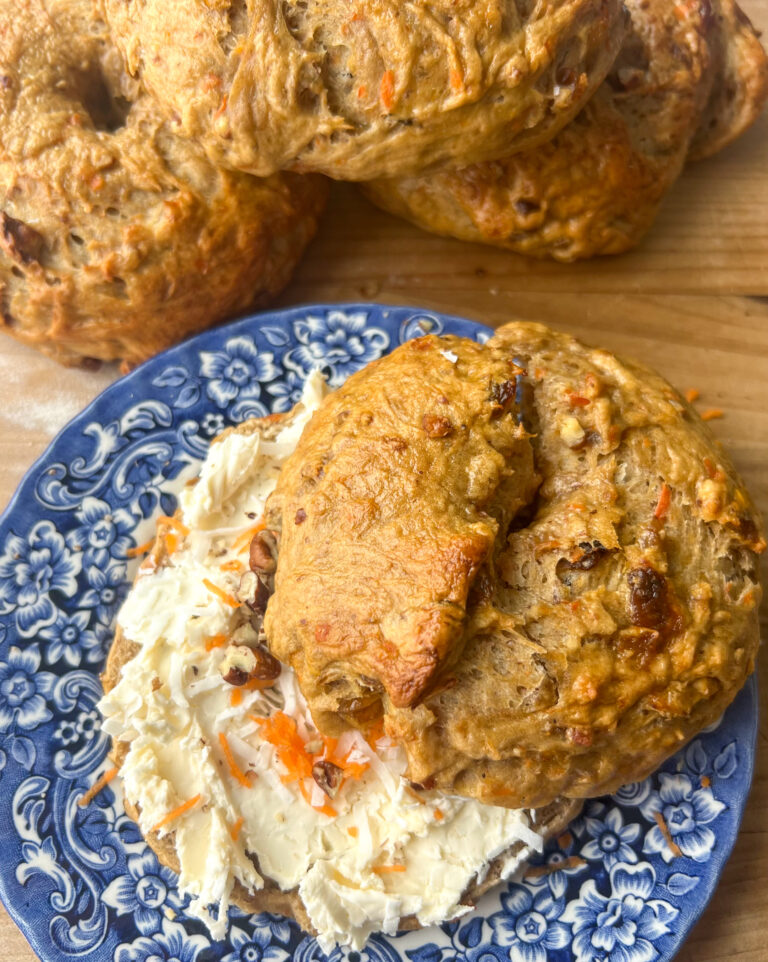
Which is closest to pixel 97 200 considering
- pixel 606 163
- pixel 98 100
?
pixel 98 100

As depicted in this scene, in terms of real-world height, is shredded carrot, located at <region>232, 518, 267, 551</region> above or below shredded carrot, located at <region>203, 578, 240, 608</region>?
above

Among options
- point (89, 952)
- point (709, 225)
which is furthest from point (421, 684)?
point (709, 225)

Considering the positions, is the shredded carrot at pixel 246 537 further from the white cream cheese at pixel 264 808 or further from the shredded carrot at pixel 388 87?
the shredded carrot at pixel 388 87

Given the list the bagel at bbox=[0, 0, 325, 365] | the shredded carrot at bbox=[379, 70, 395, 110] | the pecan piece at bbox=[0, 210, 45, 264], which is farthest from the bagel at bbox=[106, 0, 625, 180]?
the pecan piece at bbox=[0, 210, 45, 264]

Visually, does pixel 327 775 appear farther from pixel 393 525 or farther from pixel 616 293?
pixel 616 293

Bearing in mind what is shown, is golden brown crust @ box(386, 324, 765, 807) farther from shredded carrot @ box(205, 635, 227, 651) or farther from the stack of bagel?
the stack of bagel

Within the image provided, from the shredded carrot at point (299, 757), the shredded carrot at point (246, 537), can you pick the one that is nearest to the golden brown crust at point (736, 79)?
the shredded carrot at point (246, 537)

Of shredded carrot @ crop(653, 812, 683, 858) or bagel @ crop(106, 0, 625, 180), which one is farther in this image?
shredded carrot @ crop(653, 812, 683, 858)

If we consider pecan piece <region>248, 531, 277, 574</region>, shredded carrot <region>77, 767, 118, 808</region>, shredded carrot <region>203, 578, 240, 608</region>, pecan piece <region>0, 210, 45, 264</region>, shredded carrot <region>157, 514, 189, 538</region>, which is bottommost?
shredded carrot <region>77, 767, 118, 808</region>
